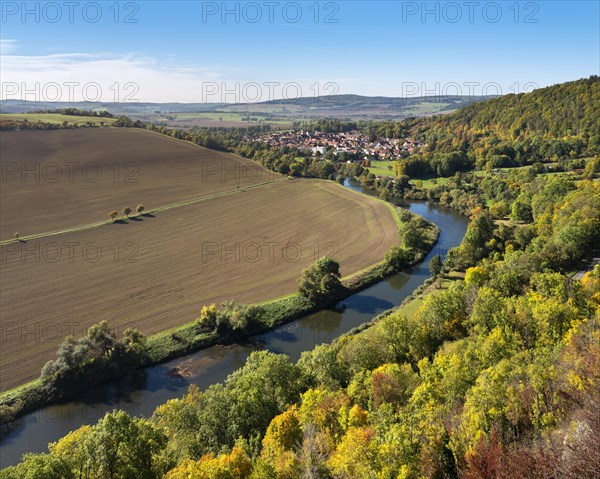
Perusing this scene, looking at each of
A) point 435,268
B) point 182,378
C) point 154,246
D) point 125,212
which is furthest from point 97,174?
point 435,268

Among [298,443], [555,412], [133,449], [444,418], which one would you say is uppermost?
[555,412]

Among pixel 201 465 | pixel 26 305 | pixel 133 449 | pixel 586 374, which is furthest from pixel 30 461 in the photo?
pixel 26 305

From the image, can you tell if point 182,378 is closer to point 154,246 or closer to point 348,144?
point 154,246

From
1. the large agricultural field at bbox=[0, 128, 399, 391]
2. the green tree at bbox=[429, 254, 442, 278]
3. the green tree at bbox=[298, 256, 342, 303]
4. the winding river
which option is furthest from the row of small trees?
the green tree at bbox=[429, 254, 442, 278]

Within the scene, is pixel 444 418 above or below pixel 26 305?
above

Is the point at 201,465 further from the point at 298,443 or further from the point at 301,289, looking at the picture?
the point at 301,289

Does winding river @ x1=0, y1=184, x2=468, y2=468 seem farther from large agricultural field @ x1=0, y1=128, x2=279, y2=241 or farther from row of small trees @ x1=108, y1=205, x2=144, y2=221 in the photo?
row of small trees @ x1=108, y1=205, x2=144, y2=221

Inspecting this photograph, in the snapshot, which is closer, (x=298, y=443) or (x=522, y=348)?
(x=298, y=443)
